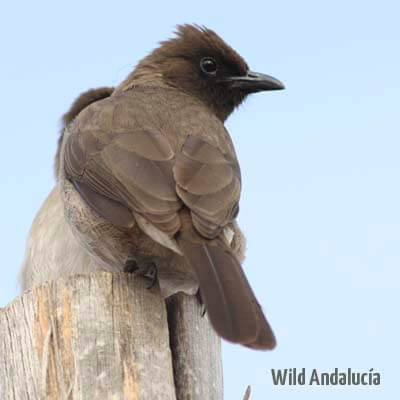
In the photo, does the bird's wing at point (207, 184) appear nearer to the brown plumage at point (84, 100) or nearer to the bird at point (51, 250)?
the bird at point (51, 250)

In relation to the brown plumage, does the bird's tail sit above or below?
below

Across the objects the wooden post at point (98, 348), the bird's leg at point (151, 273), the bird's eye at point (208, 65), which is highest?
the bird's eye at point (208, 65)

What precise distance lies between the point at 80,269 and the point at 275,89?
5.68 feet

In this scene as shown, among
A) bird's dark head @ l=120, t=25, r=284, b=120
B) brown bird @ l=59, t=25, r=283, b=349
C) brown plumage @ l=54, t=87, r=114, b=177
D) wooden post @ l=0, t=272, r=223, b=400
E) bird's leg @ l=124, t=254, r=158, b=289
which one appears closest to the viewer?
wooden post @ l=0, t=272, r=223, b=400

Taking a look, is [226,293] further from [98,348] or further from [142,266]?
[142,266]

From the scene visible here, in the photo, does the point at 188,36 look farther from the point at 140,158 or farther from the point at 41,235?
the point at 140,158

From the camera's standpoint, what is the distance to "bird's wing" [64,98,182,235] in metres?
4.19

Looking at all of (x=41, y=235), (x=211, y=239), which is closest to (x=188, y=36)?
(x=41, y=235)

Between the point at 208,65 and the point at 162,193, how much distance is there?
2.35m

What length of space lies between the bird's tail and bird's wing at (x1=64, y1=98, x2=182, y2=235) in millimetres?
149

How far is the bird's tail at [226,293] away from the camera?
3.57m

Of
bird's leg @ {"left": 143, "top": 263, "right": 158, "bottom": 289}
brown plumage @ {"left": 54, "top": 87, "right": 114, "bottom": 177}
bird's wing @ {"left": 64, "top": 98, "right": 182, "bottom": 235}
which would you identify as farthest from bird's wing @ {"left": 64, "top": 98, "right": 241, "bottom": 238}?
brown plumage @ {"left": 54, "top": 87, "right": 114, "bottom": 177}

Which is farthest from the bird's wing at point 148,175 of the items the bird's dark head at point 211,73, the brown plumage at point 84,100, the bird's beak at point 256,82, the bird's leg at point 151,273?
the brown plumage at point 84,100

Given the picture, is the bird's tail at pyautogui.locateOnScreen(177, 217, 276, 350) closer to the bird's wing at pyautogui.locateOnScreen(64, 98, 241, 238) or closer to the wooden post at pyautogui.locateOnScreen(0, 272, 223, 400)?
the bird's wing at pyautogui.locateOnScreen(64, 98, 241, 238)
